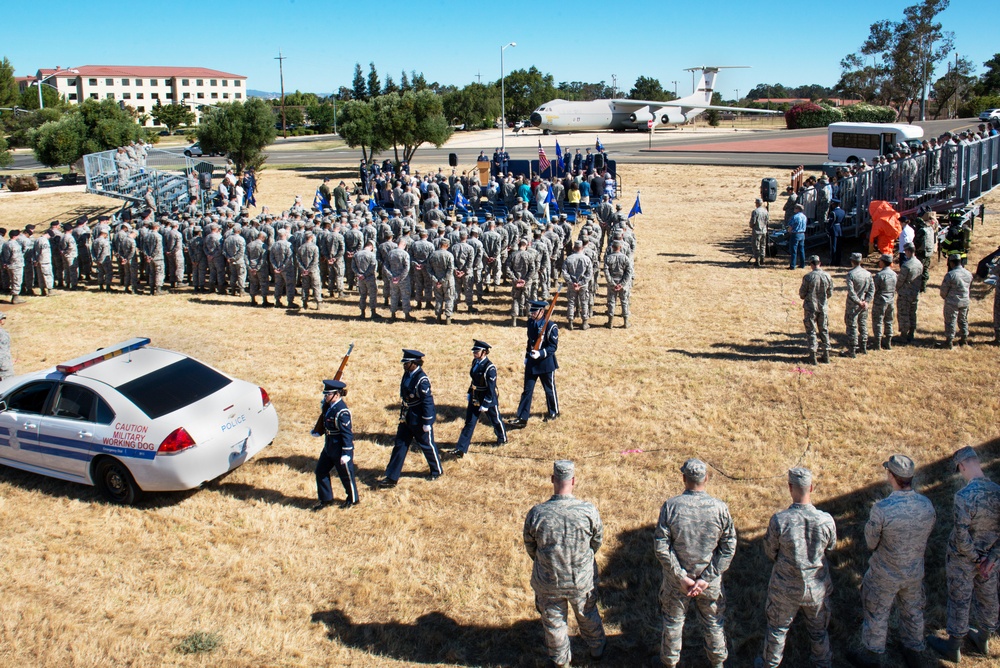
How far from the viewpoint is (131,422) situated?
25.9 ft

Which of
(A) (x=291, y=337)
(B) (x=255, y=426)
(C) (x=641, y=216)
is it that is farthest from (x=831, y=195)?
(B) (x=255, y=426)

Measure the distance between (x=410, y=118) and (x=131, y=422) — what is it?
3368 cm

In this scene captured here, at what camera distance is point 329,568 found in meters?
7.14

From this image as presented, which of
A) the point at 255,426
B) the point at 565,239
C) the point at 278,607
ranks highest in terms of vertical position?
the point at 565,239

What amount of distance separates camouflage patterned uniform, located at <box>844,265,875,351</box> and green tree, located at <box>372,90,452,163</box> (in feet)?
100

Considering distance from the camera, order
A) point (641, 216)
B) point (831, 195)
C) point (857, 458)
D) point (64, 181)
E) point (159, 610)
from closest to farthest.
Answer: point (159, 610)
point (857, 458)
point (831, 195)
point (641, 216)
point (64, 181)

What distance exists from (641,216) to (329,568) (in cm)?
2225

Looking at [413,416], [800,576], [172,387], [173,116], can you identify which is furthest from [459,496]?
[173,116]

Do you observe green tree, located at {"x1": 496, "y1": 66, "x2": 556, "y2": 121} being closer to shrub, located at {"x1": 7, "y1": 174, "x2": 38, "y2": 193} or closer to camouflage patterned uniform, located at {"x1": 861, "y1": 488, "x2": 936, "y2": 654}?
Result: shrub, located at {"x1": 7, "y1": 174, "x2": 38, "y2": 193}

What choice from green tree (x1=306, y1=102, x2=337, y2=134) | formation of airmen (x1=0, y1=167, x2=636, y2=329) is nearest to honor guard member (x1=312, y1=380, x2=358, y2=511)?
formation of airmen (x1=0, y1=167, x2=636, y2=329)

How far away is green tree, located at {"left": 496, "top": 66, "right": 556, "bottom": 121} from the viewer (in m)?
90.8

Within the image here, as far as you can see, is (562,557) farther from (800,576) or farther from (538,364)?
(538,364)

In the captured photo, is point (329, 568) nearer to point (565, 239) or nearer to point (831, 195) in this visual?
point (565, 239)

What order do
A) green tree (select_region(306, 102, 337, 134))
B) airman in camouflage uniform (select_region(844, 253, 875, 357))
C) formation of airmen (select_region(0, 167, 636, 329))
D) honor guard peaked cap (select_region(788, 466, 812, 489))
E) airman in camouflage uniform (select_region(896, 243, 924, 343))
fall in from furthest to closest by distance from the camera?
1. green tree (select_region(306, 102, 337, 134))
2. formation of airmen (select_region(0, 167, 636, 329))
3. airman in camouflage uniform (select_region(896, 243, 924, 343))
4. airman in camouflage uniform (select_region(844, 253, 875, 357))
5. honor guard peaked cap (select_region(788, 466, 812, 489))
